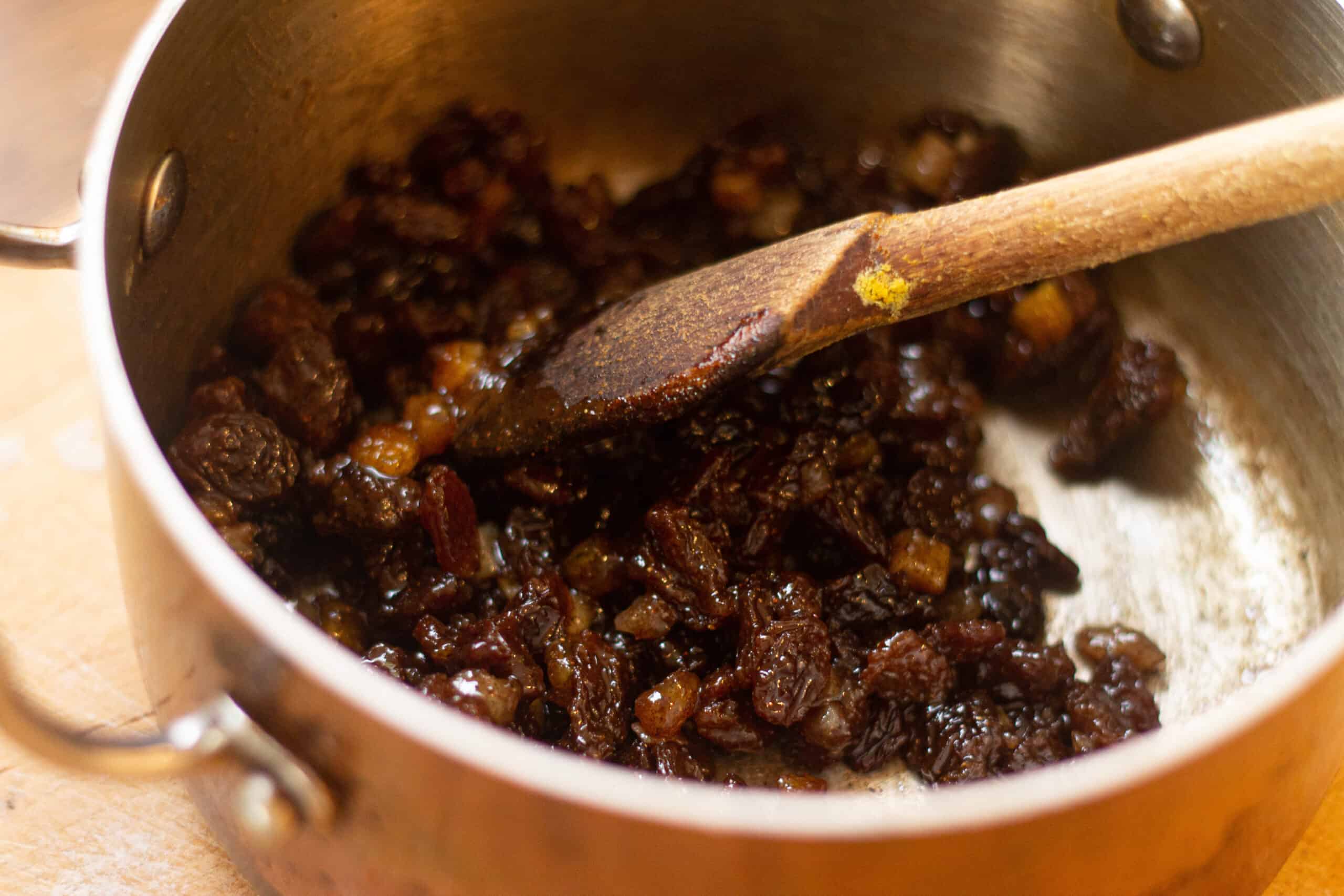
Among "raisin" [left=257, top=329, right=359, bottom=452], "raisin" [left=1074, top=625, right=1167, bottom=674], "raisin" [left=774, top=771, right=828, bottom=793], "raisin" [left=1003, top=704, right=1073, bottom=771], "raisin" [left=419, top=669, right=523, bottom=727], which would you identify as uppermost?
"raisin" [left=257, top=329, right=359, bottom=452]

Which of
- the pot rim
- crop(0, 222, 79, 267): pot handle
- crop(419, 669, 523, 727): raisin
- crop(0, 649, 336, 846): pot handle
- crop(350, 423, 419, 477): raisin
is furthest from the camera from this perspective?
crop(350, 423, 419, 477): raisin

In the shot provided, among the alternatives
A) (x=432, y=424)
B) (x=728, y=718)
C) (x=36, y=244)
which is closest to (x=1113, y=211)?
(x=728, y=718)

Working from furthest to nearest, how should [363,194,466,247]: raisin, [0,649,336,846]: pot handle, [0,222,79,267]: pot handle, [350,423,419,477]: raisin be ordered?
[363,194,466,247]: raisin
[350,423,419,477]: raisin
[0,222,79,267]: pot handle
[0,649,336,846]: pot handle

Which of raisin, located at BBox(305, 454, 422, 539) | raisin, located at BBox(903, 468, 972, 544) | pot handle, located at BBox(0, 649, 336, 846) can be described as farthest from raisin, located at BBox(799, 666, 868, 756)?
pot handle, located at BBox(0, 649, 336, 846)

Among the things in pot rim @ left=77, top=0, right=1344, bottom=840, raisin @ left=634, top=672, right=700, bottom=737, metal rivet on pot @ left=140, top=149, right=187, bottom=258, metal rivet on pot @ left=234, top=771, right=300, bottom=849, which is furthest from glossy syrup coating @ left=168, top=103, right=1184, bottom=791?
pot rim @ left=77, top=0, right=1344, bottom=840

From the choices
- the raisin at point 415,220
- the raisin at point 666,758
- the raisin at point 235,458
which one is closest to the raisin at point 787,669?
the raisin at point 666,758

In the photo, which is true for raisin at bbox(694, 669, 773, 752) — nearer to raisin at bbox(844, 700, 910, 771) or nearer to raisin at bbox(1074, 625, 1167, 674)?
raisin at bbox(844, 700, 910, 771)

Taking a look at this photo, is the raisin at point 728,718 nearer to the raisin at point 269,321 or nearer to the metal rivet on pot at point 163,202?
the raisin at point 269,321

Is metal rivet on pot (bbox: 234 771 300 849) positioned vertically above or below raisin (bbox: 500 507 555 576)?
above

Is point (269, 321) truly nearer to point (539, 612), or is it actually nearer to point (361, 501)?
point (361, 501)

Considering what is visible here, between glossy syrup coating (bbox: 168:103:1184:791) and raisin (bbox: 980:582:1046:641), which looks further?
raisin (bbox: 980:582:1046:641)
